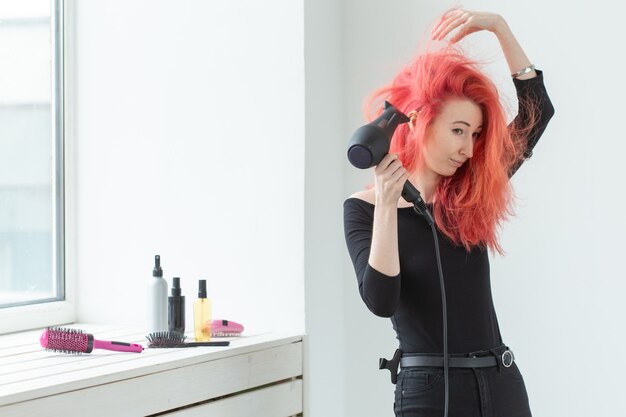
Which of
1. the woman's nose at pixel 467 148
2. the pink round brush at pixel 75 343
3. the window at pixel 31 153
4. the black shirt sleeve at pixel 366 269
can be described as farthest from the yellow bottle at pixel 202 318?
the woman's nose at pixel 467 148

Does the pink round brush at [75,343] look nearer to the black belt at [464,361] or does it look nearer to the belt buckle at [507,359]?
the black belt at [464,361]

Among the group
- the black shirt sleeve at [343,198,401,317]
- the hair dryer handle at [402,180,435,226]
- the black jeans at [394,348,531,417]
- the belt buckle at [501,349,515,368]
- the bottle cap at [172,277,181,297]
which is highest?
the hair dryer handle at [402,180,435,226]

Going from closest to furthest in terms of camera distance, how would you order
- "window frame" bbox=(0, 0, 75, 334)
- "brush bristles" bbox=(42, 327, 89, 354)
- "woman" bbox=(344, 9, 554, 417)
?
"woman" bbox=(344, 9, 554, 417) → "brush bristles" bbox=(42, 327, 89, 354) → "window frame" bbox=(0, 0, 75, 334)

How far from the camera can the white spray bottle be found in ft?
6.03

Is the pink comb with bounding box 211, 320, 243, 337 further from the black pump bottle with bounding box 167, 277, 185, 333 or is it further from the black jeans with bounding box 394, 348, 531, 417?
the black jeans with bounding box 394, 348, 531, 417

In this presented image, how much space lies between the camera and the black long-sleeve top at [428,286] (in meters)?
1.52

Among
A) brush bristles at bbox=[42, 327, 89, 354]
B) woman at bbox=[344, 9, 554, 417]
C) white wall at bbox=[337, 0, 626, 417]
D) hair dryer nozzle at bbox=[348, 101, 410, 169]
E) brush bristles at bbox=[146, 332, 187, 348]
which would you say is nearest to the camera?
hair dryer nozzle at bbox=[348, 101, 410, 169]

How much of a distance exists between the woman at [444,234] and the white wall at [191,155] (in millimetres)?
450

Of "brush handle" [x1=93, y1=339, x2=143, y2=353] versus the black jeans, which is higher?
"brush handle" [x1=93, y1=339, x2=143, y2=353]

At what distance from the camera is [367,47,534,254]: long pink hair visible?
1562mm

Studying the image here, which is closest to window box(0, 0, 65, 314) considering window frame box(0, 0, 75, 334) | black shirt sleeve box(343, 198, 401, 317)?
window frame box(0, 0, 75, 334)

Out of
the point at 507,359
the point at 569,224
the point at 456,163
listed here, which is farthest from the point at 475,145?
the point at 569,224

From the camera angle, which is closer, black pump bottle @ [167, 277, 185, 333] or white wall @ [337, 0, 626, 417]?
black pump bottle @ [167, 277, 185, 333]

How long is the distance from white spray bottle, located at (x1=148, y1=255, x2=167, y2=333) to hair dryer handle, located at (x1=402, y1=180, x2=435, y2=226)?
65 cm
